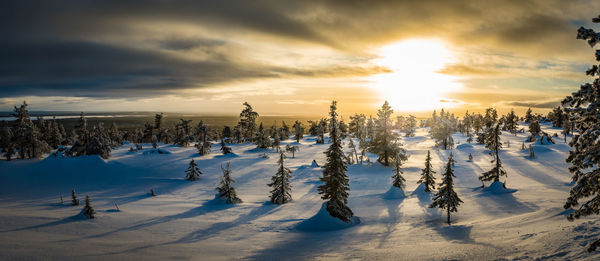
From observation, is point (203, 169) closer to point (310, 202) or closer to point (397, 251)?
point (310, 202)

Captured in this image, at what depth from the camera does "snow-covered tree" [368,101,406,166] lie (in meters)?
49.4

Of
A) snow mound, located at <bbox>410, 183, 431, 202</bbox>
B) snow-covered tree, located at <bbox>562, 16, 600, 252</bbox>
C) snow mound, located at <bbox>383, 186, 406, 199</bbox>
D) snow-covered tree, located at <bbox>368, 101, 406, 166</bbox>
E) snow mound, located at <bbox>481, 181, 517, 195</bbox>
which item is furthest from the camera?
snow-covered tree, located at <bbox>368, 101, 406, 166</bbox>

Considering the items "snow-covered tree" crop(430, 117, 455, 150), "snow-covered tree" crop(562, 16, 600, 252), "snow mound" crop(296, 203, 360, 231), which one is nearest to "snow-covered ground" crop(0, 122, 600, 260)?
"snow mound" crop(296, 203, 360, 231)

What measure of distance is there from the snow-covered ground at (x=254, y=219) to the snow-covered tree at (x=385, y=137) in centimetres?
423

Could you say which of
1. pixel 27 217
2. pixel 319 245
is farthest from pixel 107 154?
pixel 319 245

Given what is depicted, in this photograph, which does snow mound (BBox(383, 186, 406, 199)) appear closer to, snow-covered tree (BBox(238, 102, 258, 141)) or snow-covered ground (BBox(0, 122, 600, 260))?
snow-covered ground (BBox(0, 122, 600, 260))

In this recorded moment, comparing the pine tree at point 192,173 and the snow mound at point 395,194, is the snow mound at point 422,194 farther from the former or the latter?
the pine tree at point 192,173

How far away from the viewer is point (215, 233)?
1925cm

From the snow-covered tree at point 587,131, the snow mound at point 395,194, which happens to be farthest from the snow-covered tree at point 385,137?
the snow-covered tree at point 587,131

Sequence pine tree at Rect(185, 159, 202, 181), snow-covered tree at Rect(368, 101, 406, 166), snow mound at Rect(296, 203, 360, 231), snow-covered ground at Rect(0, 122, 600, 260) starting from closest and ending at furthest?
snow-covered ground at Rect(0, 122, 600, 260) → snow mound at Rect(296, 203, 360, 231) → pine tree at Rect(185, 159, 202, 181) → snow-covered tree at Rect(368, 101, 406, 166)

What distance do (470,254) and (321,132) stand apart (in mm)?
81963

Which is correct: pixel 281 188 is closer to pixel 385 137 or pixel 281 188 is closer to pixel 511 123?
pixel 385 137

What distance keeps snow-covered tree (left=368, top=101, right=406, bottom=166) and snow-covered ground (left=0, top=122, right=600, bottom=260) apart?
13.9 feet

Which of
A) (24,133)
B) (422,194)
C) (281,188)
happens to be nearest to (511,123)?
(422,194)
